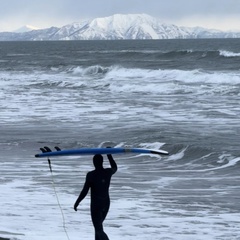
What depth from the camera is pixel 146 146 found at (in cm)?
2205

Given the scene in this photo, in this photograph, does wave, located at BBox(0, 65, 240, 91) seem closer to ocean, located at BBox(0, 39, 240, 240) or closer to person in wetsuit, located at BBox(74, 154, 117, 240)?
ocean, located at BBox(0, 39, 240, 240)

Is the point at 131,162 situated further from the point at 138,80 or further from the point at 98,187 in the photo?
the point at 138,80

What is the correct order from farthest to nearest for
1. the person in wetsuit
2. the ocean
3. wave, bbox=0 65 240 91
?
wave, bbox=0 65 240 91 < the ocean < the person in wetsuit

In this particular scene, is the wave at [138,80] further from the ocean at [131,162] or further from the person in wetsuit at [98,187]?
the person in wetsuit at [98,187]

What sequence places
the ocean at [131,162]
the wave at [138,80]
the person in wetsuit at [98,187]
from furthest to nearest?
the wave at [138,80], the ocean at [131,162], the person in wetsuit at [98,187]

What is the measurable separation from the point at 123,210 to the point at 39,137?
1047cm

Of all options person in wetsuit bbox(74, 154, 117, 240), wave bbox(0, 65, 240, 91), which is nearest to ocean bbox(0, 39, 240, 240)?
wave bbox(0, 65, 240, 91)

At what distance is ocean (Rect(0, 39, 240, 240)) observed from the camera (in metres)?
12.9

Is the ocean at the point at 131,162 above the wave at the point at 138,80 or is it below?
above

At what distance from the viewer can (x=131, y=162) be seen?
63.3 ft

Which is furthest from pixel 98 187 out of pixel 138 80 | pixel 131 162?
pixel 138 80

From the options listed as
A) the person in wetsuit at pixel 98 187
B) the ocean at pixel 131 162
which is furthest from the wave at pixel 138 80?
the person in wetsuit at pixel 98 187

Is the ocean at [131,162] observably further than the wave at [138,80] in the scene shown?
No

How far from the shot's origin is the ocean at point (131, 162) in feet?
42.3
